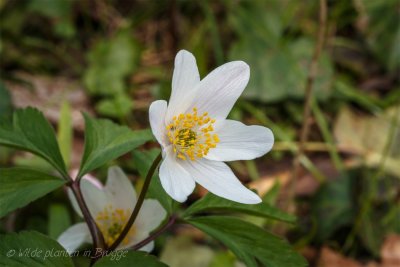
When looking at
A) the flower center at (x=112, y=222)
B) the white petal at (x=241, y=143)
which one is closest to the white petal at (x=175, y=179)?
the white petal at (x=241, y=143)

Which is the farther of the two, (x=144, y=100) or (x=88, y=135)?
(x=144, y=100)

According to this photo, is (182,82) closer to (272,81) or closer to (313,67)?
(313,67)

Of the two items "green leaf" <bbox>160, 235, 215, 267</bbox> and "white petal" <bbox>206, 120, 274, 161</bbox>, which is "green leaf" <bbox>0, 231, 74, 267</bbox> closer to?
"white petal" <bbox>206, 120, 274, 161</bbox>

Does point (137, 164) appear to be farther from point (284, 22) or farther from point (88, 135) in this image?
point (284, 22)

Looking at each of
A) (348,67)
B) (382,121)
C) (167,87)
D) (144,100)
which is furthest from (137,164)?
(348,67)

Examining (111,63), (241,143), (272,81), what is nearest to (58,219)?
(241,143)

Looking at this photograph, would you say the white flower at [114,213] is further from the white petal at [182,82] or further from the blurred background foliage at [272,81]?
the blurred background foliage at [272,81]
